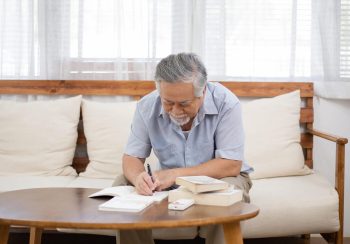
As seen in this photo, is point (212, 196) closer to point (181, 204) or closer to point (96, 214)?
point (181, 204)

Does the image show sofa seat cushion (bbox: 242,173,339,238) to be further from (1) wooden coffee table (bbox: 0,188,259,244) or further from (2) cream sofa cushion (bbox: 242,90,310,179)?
(1) wooden coffee table (bbox: 0,188,259,244)

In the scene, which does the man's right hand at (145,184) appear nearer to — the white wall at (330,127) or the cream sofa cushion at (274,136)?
the cream sofa cushion at (274,136)

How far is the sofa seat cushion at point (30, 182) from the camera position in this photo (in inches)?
108

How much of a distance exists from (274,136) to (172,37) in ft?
2.87

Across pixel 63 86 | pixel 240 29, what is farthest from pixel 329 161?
pixel 63 86

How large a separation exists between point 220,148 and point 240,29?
1.28 metres

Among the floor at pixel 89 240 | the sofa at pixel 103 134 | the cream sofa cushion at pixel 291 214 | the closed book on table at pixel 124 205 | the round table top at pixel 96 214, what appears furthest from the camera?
the floor at pixel 89 240

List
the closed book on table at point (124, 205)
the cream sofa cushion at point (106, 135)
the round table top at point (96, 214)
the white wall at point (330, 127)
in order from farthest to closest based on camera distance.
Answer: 1. the white wall at point (330, 127)
2. the cream sofa cushion at point (106, 135)
3. the closed book on table at point (124, 205)
4. the round table top at point (96, 214)

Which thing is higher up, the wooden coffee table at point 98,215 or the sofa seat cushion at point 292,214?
the wooden coffee table at point 98,215

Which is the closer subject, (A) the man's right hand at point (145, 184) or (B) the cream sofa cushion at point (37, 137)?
(A) the man's right hand at point (145, 184)

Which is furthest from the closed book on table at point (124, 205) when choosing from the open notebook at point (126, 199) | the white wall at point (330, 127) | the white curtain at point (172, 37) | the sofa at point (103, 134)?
the white wall at point (330, 127)

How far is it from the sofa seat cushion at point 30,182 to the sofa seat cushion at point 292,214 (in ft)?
3.32

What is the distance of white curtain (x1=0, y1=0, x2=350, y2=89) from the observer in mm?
3268

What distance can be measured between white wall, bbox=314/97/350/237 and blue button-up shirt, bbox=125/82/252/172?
1.25 meters
